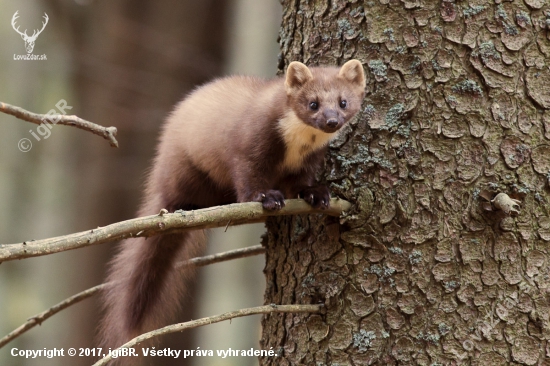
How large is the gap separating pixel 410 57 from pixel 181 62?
6.48 meters

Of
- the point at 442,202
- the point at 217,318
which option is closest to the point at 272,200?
the point at 442,202

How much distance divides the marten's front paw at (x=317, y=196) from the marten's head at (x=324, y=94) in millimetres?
435

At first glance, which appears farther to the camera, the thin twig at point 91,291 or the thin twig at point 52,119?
the thin twig at point 91,291

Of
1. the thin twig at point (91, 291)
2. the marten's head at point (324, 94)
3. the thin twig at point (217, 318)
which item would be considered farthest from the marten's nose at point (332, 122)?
the thin twig at point (217, 318)

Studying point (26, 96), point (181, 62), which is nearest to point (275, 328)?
point (181, 62)

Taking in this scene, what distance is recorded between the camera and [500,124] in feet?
13.2

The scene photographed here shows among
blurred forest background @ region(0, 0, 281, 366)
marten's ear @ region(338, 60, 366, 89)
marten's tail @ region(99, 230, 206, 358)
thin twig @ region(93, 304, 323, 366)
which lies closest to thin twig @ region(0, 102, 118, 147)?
thin twig @ region(93, 304, 323, 366)

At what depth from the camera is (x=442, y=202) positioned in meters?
4.05

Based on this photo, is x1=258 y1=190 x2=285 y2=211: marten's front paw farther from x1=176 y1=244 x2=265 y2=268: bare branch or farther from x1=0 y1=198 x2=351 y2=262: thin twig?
x1=176 y1=244 x2=265 y2=268: bare branch

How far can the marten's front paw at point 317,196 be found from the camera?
176 inches

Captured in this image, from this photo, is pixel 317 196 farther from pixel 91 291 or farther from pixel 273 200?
pixel 91 291

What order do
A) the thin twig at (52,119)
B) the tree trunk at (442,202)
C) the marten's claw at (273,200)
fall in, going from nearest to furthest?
the thin twig at (52,119) → the tree trunk at (442,202) → the marten's claw at (273,200)

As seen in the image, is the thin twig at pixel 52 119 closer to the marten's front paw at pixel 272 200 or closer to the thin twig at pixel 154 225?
the thin twig at pixel 154 225

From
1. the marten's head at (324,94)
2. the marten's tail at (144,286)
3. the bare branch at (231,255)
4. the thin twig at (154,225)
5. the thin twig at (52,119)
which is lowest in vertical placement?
the marten's tail at (144,286)
